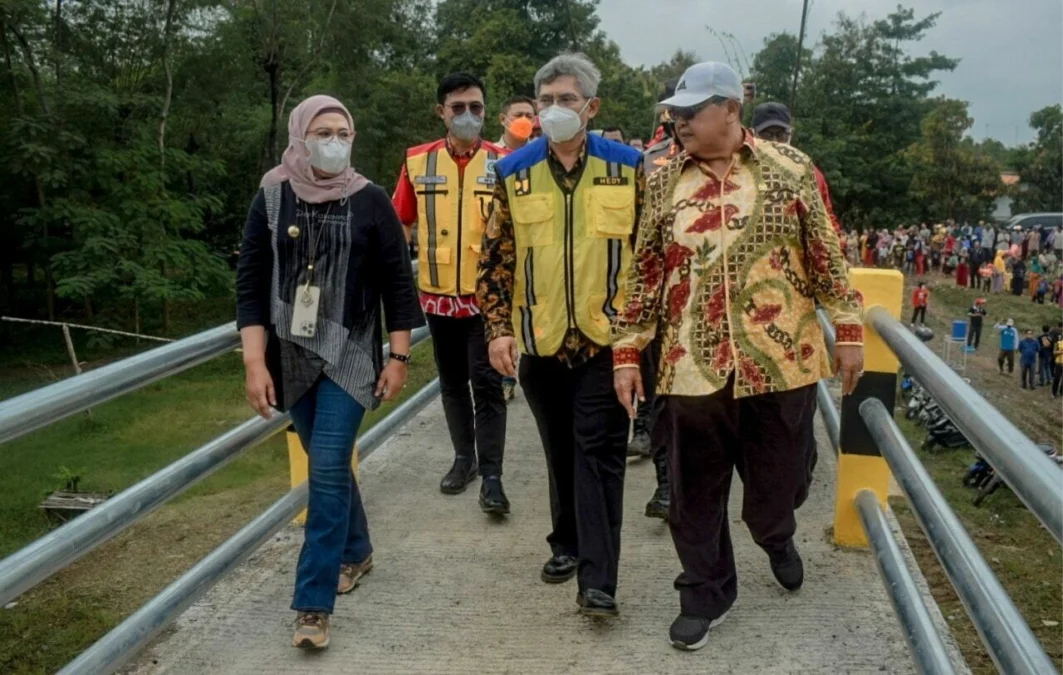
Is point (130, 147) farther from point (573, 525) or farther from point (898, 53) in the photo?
point (898, 53)

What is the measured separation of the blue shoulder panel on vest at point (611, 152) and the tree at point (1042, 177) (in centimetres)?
5634

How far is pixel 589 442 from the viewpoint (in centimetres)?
337

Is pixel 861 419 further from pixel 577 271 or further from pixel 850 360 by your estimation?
pixel 577 271

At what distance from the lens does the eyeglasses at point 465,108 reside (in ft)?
14.9

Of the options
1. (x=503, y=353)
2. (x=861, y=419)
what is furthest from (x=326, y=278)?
(x=861, y=419)

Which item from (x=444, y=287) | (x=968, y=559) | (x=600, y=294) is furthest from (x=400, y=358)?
(x=968, y=559)

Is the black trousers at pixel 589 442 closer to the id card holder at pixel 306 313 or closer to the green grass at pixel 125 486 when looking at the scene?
the id card holder at pixel 306 313

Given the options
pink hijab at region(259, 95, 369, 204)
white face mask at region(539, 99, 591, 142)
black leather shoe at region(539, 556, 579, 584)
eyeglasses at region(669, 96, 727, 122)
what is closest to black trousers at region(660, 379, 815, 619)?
black leather shoe at region(539, 556, 579, 584)

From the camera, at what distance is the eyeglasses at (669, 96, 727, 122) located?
289 cm

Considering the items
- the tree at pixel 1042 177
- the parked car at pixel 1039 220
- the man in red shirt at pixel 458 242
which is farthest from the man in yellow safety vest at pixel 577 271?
the tree at pixel 1042 177

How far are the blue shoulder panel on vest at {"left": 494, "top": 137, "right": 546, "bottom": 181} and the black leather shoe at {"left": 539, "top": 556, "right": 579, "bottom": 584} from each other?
137 cm

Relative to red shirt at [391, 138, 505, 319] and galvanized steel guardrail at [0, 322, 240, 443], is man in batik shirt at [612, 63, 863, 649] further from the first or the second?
red shirt at [391, 138, 505, 319]

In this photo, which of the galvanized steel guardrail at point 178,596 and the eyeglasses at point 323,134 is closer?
the galvanized steel guardrail at point 178,596

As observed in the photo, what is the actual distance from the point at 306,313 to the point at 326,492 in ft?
1.82
